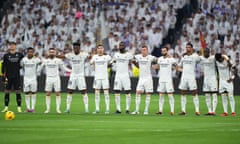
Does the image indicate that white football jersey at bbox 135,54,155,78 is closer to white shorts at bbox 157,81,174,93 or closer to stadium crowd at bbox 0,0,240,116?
white shorts at bbox 157,81,174,93

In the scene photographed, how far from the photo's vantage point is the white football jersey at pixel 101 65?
2808 cm

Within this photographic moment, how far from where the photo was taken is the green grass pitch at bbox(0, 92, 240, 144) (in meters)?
18.1

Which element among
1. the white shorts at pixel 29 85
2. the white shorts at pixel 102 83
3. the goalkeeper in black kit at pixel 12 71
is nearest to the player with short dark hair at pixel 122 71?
the white shorts at pixel 102 83

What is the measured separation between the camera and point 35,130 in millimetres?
20375

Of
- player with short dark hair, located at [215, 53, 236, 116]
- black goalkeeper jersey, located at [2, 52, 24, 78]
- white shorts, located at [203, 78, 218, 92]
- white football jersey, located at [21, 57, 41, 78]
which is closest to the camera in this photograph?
player with short dark hair, located at [215, 53, 236, 116]

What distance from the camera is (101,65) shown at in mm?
28203

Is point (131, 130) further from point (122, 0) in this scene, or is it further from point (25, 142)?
point (122, 0)

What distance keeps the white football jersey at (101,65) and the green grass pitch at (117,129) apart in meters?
1.53

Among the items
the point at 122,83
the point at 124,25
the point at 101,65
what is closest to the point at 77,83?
the point at 101,65

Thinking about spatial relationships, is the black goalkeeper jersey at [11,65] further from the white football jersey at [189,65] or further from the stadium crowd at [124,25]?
the stadium crowd at [124,25]

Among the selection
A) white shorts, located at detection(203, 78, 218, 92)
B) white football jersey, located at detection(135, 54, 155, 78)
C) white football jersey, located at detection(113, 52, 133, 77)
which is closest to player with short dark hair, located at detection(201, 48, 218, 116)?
white shorts, located at detection(203, 78, 218, 92)

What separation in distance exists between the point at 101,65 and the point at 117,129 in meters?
7.72

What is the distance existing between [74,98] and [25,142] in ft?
64.8

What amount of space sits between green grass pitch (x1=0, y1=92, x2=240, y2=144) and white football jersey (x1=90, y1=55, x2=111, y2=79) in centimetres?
153
